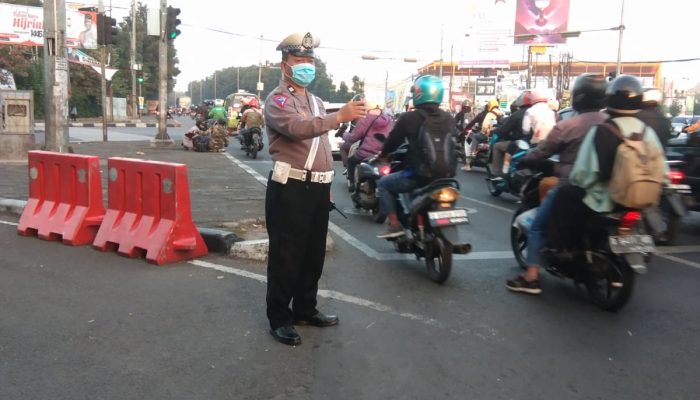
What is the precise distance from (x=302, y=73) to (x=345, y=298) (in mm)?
1981

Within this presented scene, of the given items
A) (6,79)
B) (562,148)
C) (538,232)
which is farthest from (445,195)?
(6,79)

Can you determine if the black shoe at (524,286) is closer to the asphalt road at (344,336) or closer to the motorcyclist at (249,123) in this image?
the asphalt road at (344,336)

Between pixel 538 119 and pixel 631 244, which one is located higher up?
pixel 538 119

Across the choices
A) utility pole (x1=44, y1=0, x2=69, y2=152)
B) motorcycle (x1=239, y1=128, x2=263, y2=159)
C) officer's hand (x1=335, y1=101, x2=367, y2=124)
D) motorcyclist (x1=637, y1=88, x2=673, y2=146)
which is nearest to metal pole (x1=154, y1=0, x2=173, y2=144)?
motorcycle (x1=239, y1=128, x2=263, y2=159)

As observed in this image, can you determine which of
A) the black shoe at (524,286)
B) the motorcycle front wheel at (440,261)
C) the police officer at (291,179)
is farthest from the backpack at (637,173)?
the police officer at (291,179)

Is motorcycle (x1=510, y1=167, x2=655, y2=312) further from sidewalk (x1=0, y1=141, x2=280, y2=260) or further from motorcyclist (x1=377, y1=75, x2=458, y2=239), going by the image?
sidewalk (x1=0, y1=141, x2=280, y2=260)

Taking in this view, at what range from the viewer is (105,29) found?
18.2 meters

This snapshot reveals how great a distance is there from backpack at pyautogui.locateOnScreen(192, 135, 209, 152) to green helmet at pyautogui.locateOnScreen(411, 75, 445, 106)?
1456 centimetres

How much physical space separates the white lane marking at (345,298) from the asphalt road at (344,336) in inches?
0.6

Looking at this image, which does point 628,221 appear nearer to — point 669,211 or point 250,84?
point 669,211

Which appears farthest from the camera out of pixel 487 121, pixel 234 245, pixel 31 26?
pixel 31 26

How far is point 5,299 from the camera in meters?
5.05

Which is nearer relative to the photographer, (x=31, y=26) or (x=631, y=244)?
(x=631, y=244)

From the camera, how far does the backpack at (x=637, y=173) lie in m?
4.41
